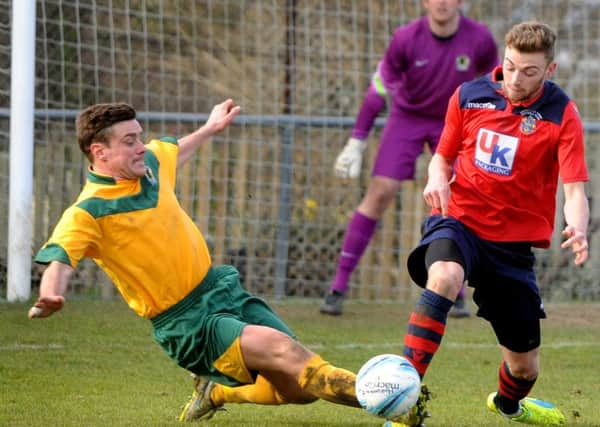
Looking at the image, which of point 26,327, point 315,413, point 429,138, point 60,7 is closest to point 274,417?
point 315,413

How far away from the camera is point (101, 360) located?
6566mm

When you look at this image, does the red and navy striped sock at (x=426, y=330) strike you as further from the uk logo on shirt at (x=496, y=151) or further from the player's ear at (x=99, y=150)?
the player's ear at (x=99, y=150)

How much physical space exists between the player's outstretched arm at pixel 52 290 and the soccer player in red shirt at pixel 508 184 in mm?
1408

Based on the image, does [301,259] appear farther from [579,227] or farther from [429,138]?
[579,227]

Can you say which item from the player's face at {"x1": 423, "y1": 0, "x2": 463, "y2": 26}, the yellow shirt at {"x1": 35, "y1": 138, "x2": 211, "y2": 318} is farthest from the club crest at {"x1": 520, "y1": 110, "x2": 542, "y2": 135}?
the player's face at {"x1": 423, "y1": 0, "x2": 463, "y2": 26}

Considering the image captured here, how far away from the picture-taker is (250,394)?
5.00 metres

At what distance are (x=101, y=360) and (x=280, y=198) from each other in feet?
12.6

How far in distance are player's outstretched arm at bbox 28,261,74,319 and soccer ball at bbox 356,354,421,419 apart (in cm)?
110

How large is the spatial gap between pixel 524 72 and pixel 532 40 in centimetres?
14

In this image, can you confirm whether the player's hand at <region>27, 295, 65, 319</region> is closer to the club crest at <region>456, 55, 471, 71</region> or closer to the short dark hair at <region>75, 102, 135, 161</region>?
the short dark hair at <region>75, 102, 135, 161</region>

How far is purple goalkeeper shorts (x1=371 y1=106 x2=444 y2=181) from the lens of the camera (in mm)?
8312

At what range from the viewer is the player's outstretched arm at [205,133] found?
5.24 metres

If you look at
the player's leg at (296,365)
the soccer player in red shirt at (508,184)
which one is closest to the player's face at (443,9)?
the soccer player in red shirt at (508,184)

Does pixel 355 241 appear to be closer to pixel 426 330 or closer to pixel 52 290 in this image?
pixel 426 330
